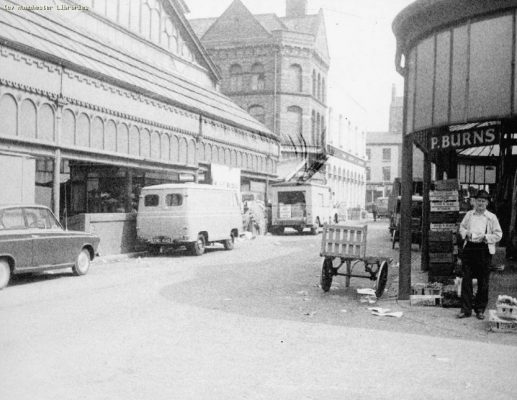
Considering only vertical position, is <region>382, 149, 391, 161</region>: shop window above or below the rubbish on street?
above

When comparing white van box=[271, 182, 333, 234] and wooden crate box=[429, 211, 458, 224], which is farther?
white van box=[271, 182, 333, 234]

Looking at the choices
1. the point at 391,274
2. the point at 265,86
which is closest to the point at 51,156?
the point at 391,274

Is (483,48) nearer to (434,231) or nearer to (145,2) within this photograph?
(434,231)

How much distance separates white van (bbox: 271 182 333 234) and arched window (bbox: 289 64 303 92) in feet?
64.7

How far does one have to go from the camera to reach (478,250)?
8.70m

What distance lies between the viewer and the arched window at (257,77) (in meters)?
49.7

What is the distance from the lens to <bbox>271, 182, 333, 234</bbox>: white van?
30797mm

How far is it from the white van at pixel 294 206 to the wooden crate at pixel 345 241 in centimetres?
1938

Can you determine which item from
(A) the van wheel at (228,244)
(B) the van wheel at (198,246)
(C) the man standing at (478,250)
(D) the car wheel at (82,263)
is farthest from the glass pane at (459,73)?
(A) the van wheel at (228,244)

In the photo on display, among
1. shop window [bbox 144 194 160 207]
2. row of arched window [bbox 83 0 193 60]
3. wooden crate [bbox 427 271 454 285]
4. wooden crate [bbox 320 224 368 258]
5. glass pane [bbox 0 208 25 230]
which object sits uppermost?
row of arched window [bbox 83 0 193 60]

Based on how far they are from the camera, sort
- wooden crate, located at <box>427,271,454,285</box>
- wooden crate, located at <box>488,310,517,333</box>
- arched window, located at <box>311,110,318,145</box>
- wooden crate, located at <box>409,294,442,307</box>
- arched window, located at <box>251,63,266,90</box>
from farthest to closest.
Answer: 1. arched window, located at <box>311,110,318,145</box>
2. arched window, located at <box>251,63,266,90</box>
3. wooden crate, located at <box>427,271,454,285</box>
4. wooden crate, located at <box>409,294,442,307</box>
5. wooden crate, located at <box>488,310,517,333</box>

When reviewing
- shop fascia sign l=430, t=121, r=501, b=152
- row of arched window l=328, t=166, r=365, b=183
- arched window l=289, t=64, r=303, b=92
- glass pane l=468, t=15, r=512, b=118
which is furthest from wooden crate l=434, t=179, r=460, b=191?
row of arched window l=328, t=166, r=365, b=183

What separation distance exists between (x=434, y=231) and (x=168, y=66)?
21.4 meters

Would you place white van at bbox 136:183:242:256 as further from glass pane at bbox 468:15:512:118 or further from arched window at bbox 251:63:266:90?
arched window at bbox 251:63:266:90
